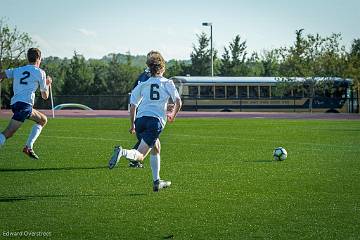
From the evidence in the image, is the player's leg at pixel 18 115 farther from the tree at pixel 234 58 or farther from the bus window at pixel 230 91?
the tree at pixel 234 58

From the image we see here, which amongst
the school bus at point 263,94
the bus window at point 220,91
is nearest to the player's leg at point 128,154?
the school bus at point 263,94

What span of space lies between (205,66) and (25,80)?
66.8m

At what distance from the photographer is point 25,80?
40.9 feet

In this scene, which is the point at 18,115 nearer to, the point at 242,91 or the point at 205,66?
the point at 242,91

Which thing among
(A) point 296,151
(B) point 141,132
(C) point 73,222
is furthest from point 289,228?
(A) point 296,151

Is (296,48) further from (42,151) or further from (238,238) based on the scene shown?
(238,238)

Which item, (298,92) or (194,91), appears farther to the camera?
(298,92)

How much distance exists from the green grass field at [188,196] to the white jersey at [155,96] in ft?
3.70

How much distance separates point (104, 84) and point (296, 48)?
23.3m

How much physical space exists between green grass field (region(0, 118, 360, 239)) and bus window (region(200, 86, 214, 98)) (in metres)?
36.3

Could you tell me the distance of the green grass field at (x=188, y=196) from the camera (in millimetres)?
6766

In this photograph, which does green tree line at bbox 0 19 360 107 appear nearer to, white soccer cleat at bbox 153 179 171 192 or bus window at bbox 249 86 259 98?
bus window at bbox 249 86 259 98

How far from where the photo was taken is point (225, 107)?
171 ft

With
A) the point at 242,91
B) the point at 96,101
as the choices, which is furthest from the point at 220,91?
the point at 96,101
